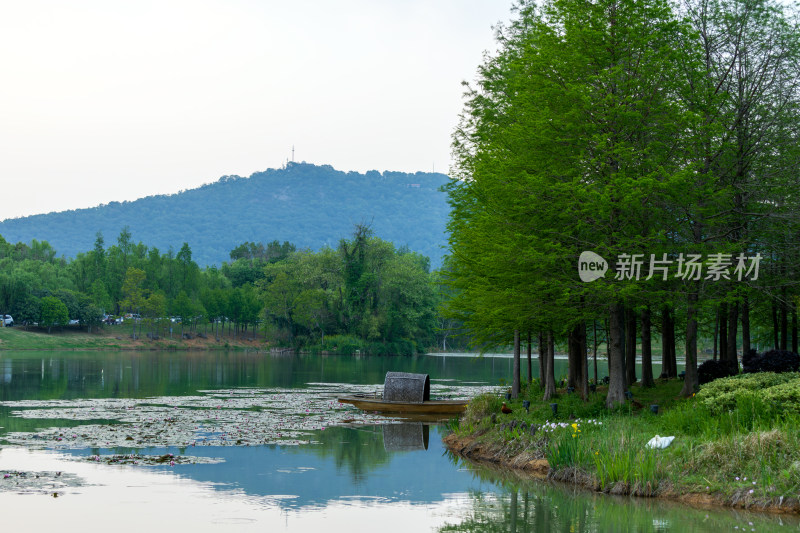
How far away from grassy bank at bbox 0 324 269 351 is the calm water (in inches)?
3059

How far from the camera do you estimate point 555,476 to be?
21.0 meters

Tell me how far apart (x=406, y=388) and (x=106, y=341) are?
93.3 m

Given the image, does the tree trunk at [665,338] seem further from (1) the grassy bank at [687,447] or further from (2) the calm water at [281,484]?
(2) the calm water at [281,484]

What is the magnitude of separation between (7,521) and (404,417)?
23191mm

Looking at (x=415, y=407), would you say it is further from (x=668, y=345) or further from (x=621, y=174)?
(x=621, y=174)

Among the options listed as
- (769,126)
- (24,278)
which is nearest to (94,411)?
(769,126)

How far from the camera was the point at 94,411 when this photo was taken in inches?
1404

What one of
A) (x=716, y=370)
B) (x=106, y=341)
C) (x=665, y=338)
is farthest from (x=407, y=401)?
(x=106, y=341)

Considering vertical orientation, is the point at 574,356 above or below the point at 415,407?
above

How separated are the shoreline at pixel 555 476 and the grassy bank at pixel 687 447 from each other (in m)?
0.03

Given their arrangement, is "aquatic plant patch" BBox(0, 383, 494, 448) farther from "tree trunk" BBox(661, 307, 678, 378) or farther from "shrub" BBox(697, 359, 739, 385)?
"shrub" BBox(697, 359, 739, 385)

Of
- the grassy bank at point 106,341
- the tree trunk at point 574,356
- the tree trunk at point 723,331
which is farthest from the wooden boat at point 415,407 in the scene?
the grassy bank at point 106,341

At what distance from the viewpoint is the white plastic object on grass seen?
19844 millimetres

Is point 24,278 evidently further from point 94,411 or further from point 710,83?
point 710,83
